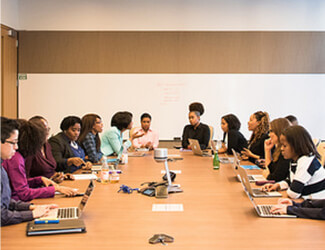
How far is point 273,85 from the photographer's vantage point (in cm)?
754

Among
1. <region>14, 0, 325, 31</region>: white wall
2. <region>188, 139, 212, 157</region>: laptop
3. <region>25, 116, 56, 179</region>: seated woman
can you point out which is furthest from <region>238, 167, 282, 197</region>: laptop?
<region>14, 0, 325, 31</region>: white wall

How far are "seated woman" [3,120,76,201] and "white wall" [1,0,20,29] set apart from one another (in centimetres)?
446

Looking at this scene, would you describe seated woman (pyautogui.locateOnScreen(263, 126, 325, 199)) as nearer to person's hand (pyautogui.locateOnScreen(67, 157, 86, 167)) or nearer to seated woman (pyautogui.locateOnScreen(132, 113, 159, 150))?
person's hand (pyautogui.locateOnScreen(67, 157, 86, 167))

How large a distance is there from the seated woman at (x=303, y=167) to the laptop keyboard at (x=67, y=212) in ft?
5.07

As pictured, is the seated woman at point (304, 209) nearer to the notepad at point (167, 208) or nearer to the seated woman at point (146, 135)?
the notepad at point (167, 208)

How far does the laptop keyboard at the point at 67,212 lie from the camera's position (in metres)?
2.55

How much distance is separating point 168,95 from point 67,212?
5087 millimetres

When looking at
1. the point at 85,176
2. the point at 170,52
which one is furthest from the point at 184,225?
the point at 170,52

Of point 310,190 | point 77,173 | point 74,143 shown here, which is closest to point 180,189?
point 310,190

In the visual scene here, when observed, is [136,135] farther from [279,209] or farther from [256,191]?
[279,209]

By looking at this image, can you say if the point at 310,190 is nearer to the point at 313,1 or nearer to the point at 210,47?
the point at 210,47

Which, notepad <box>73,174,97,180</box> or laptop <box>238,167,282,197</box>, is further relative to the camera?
notepad <box>73,174,97,180</box>

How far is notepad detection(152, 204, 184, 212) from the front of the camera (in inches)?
110

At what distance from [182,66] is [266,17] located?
1731mm
